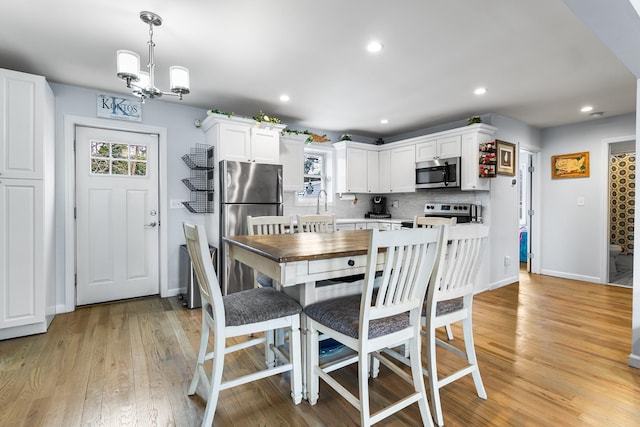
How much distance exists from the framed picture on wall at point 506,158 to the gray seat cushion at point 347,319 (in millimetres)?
3293

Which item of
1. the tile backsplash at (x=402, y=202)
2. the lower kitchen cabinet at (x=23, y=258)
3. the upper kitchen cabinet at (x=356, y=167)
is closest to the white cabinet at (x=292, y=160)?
the tile backsplash at (x=402, y=202)

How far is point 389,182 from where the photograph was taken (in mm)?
5199

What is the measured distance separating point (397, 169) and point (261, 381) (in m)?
3.85

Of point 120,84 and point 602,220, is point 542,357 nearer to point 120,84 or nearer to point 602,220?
point 602,220

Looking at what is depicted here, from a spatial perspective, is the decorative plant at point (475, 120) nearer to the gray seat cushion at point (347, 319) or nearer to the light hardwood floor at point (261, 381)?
the light hardwood floor at point (261, 381)

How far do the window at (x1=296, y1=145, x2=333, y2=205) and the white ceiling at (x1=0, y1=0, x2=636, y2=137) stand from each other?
126 cm

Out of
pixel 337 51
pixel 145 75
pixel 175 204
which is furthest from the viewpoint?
pixel 175 204

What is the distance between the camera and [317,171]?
5.23m

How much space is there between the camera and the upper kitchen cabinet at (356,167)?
5062 mm

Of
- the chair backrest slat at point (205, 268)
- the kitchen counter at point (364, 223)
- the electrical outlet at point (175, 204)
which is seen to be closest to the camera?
the chair backrest slat at point (205, 268)

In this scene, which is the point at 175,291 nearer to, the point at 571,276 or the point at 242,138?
the point at 242,138

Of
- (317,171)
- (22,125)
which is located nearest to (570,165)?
(317,171)

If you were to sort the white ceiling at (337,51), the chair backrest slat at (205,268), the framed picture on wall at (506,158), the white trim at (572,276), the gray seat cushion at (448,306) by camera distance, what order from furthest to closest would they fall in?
the white trim at (572,276)
the framed picture on wall at (506,158)
the white ceiling at (337,51)
the gray seat cushion at (448,306)
the chair backrest slat at (205,268)

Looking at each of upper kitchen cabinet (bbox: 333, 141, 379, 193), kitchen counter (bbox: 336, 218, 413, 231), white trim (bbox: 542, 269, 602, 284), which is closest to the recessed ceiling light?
upper kitchen cabinet (bbox: 333, 141, 379, 193)
